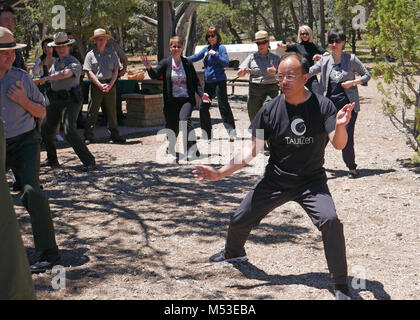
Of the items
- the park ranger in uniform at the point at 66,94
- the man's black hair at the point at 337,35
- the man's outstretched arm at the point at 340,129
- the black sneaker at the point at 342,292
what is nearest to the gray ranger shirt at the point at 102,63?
the park ranger in uniform at the point at 66,94

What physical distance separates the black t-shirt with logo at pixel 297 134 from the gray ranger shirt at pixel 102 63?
6100 mm

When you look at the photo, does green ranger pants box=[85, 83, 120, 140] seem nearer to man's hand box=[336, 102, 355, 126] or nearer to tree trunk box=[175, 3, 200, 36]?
man's hand box=[336, 102, 355, 126]

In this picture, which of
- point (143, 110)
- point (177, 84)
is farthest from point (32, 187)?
point (143, 110)

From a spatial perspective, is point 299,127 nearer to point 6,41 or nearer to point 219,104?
point 6,41

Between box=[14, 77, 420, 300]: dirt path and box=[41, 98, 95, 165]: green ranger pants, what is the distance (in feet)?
1.07

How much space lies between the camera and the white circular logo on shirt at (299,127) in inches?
186

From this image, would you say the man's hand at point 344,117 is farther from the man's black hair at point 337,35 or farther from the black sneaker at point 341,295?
the man's black hair at point 337,35

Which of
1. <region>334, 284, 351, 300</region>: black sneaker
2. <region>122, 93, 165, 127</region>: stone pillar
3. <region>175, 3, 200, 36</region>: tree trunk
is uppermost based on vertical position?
<region>175, 3, 200, 36</region>: tree trunk

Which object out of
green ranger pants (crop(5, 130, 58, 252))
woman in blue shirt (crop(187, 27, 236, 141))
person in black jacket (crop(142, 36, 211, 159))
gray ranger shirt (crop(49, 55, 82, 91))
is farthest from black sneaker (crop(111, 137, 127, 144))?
green ranger pants (crop(5, 130, 58, 252))

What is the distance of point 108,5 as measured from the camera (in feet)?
71.9

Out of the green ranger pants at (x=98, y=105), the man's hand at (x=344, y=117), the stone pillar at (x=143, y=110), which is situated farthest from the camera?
the stone pillar at (x=143, y=110)

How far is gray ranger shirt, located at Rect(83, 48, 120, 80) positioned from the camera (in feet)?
34.6

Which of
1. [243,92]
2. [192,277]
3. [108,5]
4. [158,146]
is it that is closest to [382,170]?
[158,146]

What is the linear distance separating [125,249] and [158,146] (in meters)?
5.20
